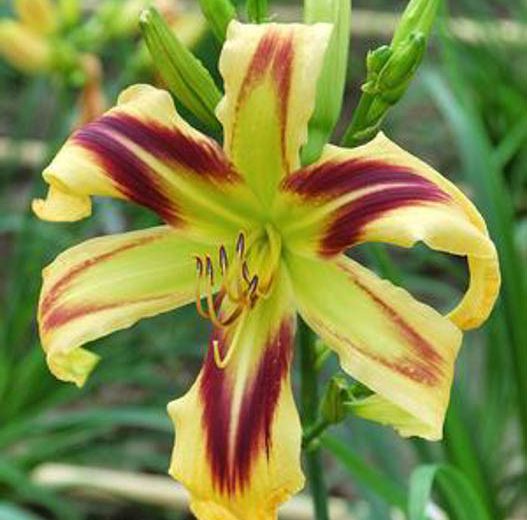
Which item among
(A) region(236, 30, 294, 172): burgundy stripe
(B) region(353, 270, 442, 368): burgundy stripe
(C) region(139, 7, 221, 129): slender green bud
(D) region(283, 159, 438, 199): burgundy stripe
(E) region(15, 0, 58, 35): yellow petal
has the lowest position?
(B) region(353, 270, 442, 368): burgundy stripe

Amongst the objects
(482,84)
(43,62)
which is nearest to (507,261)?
(43,62)

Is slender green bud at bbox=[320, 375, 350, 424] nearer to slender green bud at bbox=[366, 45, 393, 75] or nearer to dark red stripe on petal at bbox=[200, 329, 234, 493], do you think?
dark red stripe on petal at bbox=[200, 329, 234, 493]

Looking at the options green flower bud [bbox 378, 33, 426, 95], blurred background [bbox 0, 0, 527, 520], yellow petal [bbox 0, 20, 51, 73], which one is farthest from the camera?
yellow petal [bbox 0, 20, 51, 73]

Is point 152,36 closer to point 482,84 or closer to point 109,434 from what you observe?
point 109,434

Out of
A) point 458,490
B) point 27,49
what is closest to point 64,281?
point 458,490

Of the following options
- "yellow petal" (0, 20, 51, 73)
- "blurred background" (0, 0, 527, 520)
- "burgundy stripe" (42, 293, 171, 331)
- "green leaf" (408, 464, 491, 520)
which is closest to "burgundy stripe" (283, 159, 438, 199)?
"burgundy stripe" (42, 293, 171, 331)

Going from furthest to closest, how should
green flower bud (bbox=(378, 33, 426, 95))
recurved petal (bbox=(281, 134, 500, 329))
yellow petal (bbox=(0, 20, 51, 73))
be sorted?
yellow petal (bbox=(0, 20, 51, 73))
green flower bud (bbox=(378, 33, 426, 95))
recurved petal (bbox=(281, 134, 500, 329))

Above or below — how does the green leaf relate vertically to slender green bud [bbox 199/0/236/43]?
below
